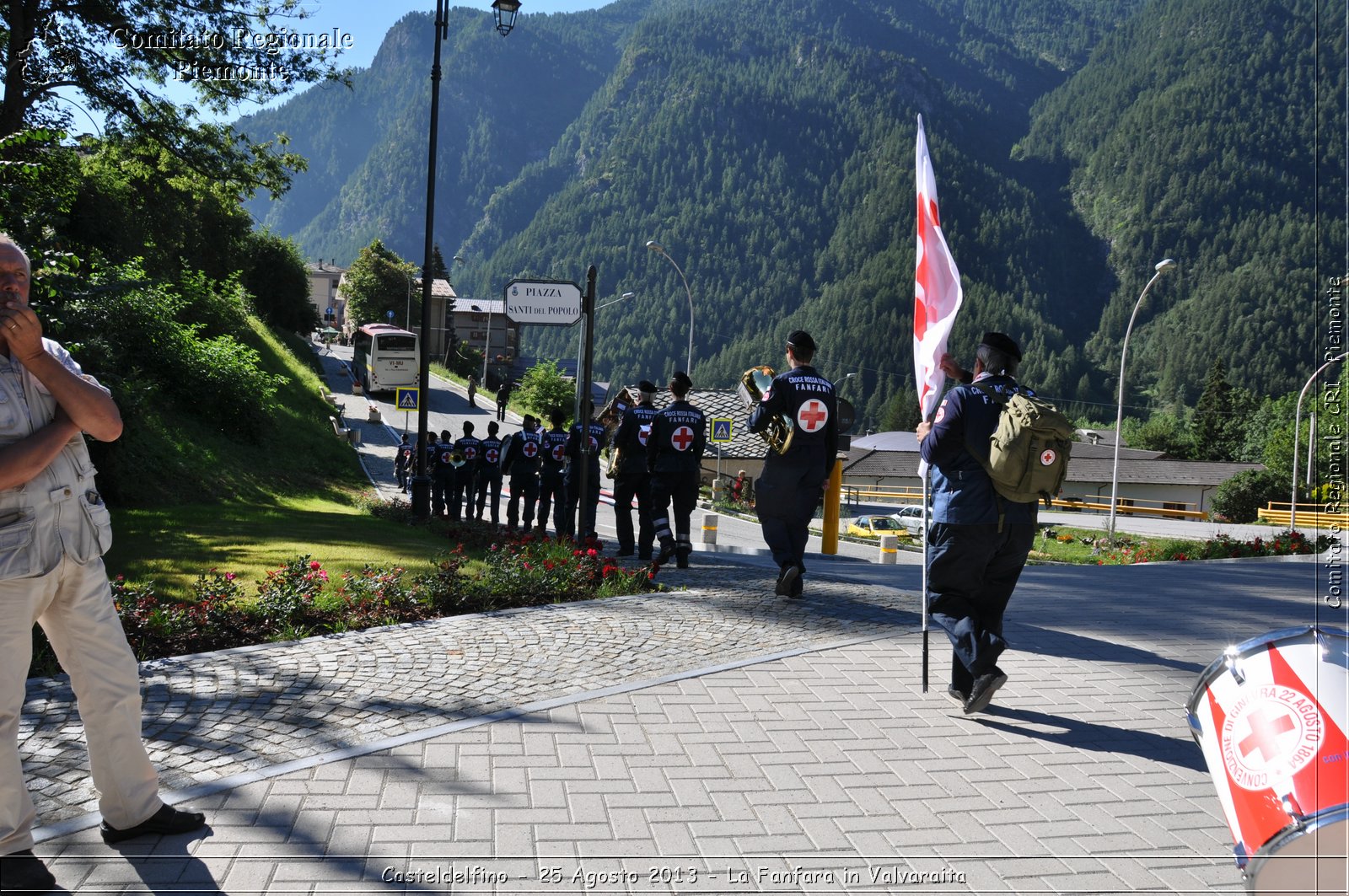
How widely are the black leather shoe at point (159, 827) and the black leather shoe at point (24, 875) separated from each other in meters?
0.28

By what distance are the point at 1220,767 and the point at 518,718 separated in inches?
123

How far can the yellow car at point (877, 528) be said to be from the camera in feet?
101

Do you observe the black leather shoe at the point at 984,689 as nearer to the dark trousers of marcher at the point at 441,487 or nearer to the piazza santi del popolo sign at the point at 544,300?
the piazza santi del popolo sign at the point at 544,300

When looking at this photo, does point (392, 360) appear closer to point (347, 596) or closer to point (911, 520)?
point (911, 520)

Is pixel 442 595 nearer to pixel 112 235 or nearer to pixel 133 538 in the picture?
pixel 133 538

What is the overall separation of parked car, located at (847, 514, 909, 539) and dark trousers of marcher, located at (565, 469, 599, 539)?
17.6 metres

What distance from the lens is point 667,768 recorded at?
13.8ft

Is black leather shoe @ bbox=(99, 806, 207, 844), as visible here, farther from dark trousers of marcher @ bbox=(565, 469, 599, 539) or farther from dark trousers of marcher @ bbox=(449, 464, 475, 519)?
dark trousers of marcher @ bbox=(449, 464, 475, 519)

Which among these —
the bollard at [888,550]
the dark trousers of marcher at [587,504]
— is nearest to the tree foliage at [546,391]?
the bollard at [888,550]

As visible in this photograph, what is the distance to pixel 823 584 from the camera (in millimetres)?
9031

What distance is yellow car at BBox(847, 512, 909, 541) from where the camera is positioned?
30.8m

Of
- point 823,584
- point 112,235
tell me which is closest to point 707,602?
point 823,584

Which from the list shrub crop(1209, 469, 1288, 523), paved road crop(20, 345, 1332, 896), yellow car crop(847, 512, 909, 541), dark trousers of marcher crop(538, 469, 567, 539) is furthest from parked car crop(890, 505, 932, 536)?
shrub crop(1209, 469, 1288, 523)

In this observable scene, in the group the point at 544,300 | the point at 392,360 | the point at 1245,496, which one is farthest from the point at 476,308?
the point at 544,300
